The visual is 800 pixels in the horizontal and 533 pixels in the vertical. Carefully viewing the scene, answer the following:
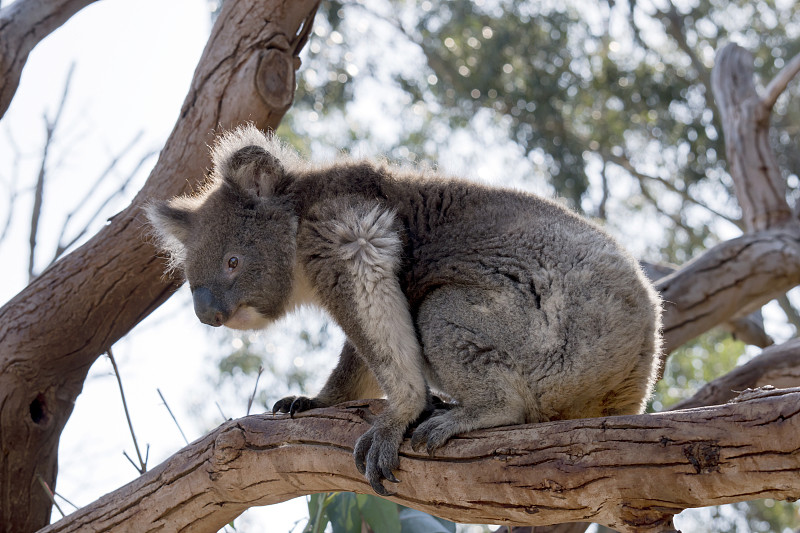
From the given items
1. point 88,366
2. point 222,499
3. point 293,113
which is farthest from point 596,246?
point 293,113

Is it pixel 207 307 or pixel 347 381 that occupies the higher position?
pixel 207 307

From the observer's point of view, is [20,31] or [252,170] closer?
[252,170]

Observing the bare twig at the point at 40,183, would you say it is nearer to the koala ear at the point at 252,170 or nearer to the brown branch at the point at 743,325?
the koala ear at the point at 252,170

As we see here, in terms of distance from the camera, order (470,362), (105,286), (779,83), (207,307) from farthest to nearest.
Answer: (779,83)
(105,286)
(207,307)
(470,362)

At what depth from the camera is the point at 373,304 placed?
2.89m

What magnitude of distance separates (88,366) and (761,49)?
1254 cm

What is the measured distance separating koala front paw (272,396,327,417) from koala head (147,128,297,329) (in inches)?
14.3

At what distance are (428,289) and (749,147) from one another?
4.22m

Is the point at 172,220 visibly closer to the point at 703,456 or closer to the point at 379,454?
the point at 379,454

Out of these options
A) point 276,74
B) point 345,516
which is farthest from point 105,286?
point 345,516

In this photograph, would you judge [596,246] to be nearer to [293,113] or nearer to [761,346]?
[761,346]

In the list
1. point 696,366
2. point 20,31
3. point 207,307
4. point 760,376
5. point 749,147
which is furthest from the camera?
point 696,366

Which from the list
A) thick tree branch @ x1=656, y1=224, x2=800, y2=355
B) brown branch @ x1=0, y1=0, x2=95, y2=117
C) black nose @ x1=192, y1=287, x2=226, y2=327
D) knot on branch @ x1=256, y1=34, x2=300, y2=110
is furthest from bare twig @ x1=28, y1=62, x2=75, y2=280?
thick tree branch @ x1=656, y1=224, x2=800, y2=355

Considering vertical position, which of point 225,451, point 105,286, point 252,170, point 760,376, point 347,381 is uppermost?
point 105,286
